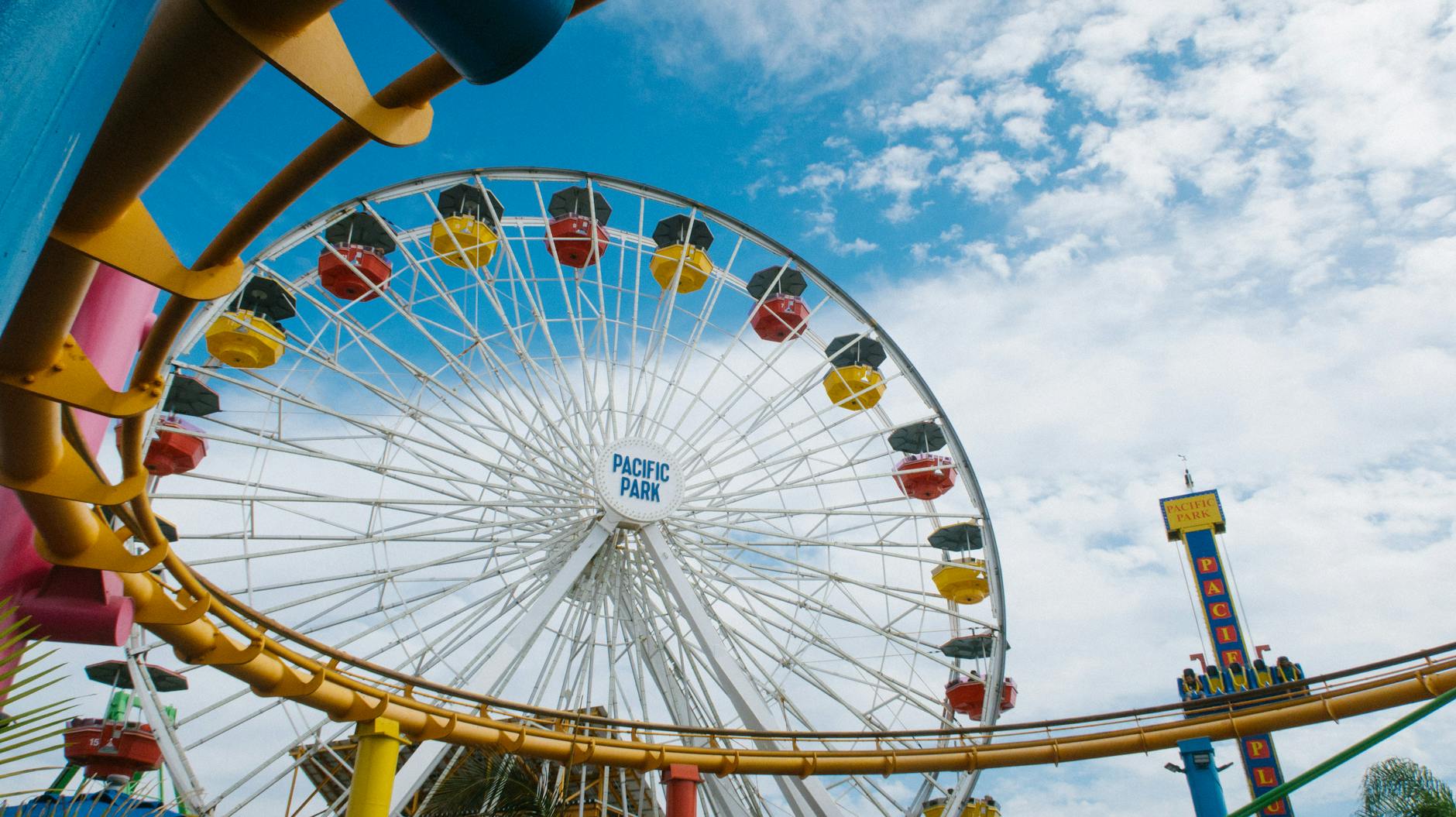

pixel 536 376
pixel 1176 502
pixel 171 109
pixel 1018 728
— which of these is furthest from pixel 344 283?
pixel 1176 502

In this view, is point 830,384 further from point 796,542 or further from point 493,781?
point 493,781

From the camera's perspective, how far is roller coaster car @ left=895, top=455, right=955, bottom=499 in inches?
677

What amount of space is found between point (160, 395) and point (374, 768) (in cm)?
666

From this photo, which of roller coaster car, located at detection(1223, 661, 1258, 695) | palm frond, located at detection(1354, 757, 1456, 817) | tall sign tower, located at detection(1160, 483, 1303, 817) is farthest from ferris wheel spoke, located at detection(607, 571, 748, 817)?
roller coaster car, located at detection(1223, 661, 1258, 695)

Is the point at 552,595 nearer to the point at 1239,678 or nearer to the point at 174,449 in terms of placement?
the point at 174,449

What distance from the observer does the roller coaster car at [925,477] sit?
17203mm

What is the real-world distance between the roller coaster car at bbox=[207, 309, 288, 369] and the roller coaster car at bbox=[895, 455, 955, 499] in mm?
10145

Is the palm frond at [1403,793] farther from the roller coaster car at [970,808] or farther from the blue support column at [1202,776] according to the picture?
the roller coaster car at [970,808]

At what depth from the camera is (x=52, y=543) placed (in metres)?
6.09

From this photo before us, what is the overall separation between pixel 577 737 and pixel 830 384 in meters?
8.66

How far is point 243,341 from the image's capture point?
1359cm

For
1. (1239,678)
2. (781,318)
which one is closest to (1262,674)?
(1239,678)

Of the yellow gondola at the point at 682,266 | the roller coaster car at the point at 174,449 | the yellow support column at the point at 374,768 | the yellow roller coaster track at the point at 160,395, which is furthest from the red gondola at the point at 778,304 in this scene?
the yellow support column at the point at 374,768

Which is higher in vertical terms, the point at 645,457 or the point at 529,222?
the point at 529,222
